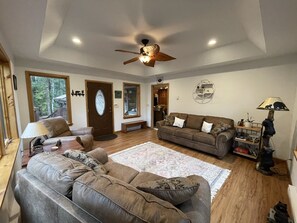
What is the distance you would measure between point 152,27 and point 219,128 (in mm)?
2741

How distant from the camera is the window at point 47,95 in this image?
3.49m

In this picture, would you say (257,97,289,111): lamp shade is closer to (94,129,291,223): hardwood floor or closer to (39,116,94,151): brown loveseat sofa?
(94,129,291,223): hardwood floor

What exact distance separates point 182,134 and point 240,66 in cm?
240

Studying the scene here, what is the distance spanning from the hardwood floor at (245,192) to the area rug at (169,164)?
16cm

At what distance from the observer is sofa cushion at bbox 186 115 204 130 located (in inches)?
160

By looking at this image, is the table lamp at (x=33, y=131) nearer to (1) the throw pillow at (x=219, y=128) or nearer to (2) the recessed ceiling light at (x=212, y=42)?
(1) the throw pillow at (x=219, y=128)

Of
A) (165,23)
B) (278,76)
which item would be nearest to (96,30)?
(165,23)

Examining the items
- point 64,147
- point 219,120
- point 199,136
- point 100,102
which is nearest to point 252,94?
point 219,120

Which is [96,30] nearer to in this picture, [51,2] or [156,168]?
[51,2]

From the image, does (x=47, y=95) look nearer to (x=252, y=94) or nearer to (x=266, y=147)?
(x=266, y=147)

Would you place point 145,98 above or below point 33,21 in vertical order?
below

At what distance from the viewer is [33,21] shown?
162cm

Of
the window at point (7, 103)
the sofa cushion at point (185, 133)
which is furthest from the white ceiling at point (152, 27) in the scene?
the sofa cushion at point (185, 133)

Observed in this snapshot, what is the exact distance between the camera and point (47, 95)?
12.4 ft
